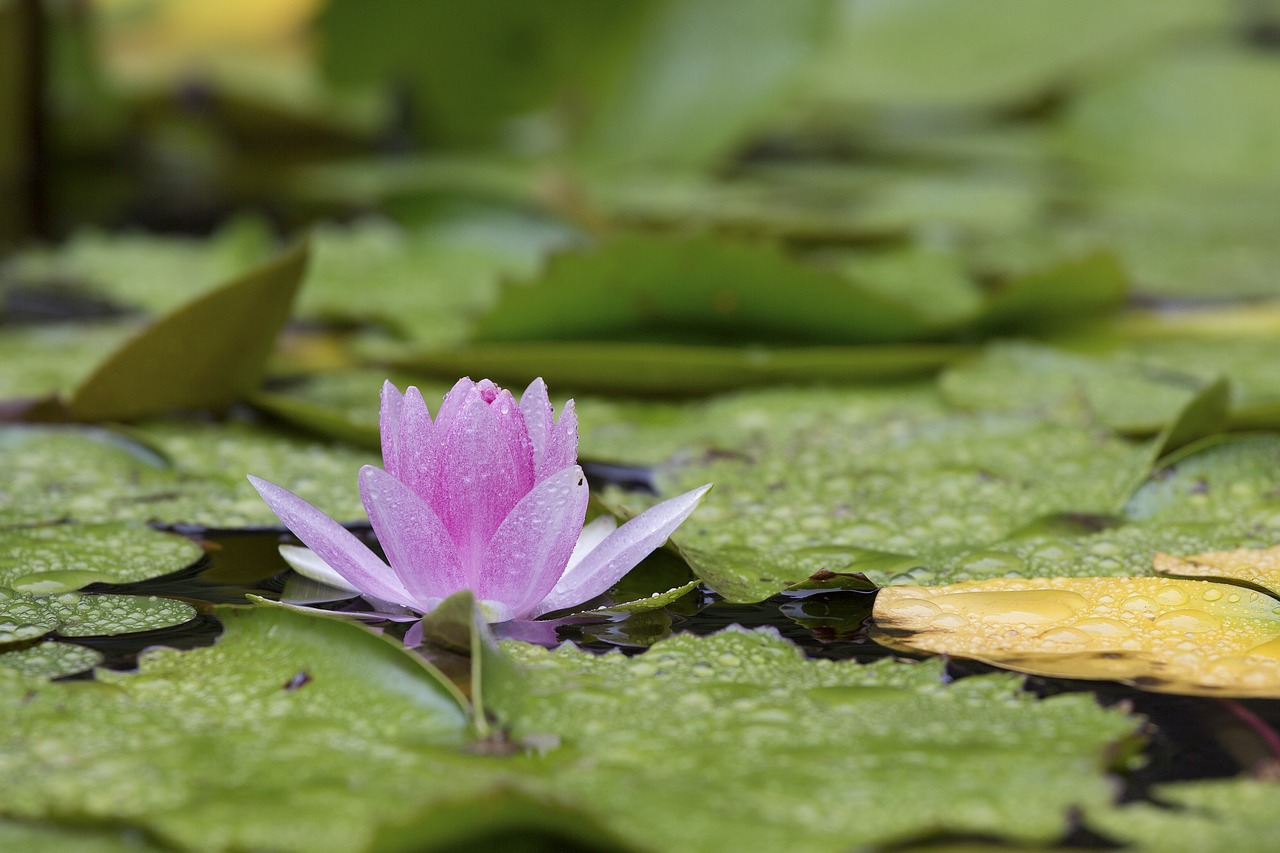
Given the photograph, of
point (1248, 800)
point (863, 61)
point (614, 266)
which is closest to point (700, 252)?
point (614, 266)

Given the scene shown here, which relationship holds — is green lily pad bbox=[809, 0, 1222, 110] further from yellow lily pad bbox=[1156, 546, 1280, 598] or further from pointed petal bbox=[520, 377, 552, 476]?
pointed petal bbox=[520, 377, 552, 476]

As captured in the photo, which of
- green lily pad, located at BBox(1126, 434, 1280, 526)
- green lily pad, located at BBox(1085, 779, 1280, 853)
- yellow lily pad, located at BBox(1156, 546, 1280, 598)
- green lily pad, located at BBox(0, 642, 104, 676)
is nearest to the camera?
green lily pad, located at BBox(1085, 779, 1280, 853)

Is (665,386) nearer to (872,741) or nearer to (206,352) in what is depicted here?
(206,352)

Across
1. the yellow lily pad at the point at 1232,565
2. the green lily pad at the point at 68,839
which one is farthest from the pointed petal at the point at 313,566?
the yellow lily pad at the point at 1232,565

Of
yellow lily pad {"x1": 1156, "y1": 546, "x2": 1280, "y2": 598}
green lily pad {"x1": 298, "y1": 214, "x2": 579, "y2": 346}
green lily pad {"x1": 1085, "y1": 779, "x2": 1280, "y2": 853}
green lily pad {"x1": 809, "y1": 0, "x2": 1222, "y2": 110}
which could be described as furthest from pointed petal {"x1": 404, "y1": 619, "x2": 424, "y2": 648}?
green lily pad {"x1": 809, "y1": 0, "x2": 1222, "y2": 110}

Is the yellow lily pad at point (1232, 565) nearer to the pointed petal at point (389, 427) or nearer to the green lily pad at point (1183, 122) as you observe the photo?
the pointed petal at point (389, 427)

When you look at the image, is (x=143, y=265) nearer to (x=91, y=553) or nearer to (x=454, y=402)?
(x=91, y=553)

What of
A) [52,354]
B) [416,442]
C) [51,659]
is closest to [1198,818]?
[416,442]
